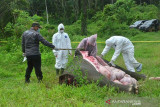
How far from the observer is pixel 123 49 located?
21.0 ft

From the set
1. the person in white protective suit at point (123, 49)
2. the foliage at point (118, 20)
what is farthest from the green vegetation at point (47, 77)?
the person in white protective suit at point (123, 49)

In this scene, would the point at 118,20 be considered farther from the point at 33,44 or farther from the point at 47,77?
the point at 33,44

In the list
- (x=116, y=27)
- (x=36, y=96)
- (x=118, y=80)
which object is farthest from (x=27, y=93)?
(x=116, y=27)

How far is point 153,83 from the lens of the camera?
4.93 m

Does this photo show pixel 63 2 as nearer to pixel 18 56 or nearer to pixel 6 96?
pixel 18 56

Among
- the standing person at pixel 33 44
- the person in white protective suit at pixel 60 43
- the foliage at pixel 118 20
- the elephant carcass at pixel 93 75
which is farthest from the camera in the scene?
the foliage at pixel 118 20

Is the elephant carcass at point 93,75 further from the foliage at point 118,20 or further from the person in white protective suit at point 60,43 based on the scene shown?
the foliage at point 118,20

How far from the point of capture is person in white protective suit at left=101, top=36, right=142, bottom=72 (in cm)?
610

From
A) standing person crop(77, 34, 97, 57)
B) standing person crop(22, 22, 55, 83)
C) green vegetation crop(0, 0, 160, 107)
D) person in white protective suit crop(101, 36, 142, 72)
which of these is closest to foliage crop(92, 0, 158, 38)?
green vegetation crop(0, 0, 160, 107)

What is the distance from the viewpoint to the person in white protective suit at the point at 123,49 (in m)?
6.10

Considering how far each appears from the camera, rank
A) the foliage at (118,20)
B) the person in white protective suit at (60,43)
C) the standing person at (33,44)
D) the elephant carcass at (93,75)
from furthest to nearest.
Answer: the foliage at (118,20)
the person in white protective suit at (60,43)
the standing person at (33,44)
the elephant carcass at (93,75)

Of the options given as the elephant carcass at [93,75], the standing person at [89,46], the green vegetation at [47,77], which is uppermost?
the standing person at [89,46]

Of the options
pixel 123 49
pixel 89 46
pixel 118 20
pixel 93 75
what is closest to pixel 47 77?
pixel 89 46

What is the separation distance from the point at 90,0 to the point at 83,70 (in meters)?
35.2
